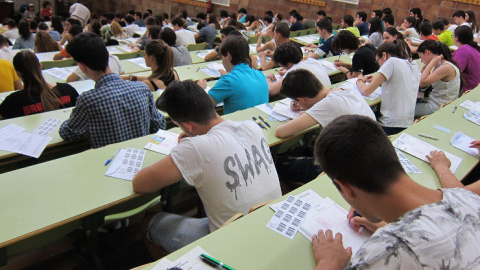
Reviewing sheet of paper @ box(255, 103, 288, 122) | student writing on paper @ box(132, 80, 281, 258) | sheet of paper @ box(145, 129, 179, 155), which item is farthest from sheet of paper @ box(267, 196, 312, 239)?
sheet of paper @ box(255, 103, 288, 122)

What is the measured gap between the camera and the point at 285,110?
3150 mm

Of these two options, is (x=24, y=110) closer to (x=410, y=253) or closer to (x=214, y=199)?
(x=214, y=199)

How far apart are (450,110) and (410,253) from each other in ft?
9.18

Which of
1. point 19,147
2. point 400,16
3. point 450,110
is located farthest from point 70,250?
point 400,16

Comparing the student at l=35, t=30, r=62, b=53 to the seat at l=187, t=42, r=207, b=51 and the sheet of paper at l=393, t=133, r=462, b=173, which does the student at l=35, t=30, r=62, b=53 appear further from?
the sheet of paper at l=393, t=133, r=462, b=173

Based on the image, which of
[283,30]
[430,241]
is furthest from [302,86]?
[283,30]

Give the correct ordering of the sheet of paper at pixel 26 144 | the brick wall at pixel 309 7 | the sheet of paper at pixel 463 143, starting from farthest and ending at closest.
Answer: the brick wall at pixel 309 7 < the sheet of paper at pixel 463 143 < the sheet of paper at pixel 26 144

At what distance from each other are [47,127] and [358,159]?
2362 mm

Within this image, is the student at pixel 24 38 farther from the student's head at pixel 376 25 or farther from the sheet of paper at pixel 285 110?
the student's head at pixel 376 25

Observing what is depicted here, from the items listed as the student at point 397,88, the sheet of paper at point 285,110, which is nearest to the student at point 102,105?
the sheet of paper at point 285,110

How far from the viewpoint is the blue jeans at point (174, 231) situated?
6.17 ft

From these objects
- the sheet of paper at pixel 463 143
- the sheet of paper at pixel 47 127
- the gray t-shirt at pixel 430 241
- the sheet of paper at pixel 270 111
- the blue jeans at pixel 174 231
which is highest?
the gray t-shirt at pixel 430 241

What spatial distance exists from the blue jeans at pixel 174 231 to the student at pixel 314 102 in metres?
1.04

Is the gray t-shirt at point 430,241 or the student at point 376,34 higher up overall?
the student at point 376,34
